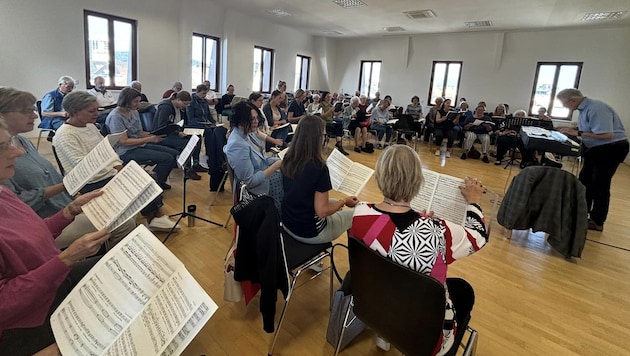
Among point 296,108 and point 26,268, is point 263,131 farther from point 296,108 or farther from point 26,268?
point 26,268

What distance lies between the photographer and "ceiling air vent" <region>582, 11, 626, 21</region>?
23.3 feet

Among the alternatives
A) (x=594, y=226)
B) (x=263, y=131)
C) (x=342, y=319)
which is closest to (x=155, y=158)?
(x=263, y=131)

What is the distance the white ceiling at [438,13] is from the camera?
22.5 feet

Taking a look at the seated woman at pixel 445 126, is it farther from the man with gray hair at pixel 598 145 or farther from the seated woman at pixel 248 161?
the seated woman at pixel 248 161

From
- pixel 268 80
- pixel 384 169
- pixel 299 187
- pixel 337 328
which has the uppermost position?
pixel 268 80

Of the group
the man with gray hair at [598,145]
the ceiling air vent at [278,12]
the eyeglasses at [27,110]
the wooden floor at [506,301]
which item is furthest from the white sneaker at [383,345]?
the ceiling air vent at [278,12]

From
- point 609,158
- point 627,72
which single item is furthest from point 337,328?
point 627,72

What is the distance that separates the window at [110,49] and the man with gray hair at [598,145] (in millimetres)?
8318

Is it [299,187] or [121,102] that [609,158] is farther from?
[121,102]

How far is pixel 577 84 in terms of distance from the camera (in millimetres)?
9266

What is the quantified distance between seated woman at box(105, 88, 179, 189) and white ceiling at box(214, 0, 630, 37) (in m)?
5.69

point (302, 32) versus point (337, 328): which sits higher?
point (302, 32)

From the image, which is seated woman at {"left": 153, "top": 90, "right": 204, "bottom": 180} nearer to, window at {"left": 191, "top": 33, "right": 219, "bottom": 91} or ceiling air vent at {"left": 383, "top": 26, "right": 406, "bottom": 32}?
window at {"left": 191, "top": 33, "right": 219, "bottom": 91}

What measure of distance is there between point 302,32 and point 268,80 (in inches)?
91.8
